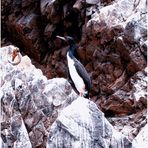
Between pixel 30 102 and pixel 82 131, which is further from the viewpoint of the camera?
pixel 30 102

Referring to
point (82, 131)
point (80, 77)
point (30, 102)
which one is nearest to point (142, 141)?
point (82, 131)

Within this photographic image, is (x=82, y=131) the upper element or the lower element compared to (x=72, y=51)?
lower

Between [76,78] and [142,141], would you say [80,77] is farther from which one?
[142,141]

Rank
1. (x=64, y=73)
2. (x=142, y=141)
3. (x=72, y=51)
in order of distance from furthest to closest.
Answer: (x=64, y=73) → (x=72, y=51) → (x=142, y=141)

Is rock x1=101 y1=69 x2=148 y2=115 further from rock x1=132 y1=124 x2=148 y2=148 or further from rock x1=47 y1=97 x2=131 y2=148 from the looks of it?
rock x1=47 y1=97 x2=131 y2=148

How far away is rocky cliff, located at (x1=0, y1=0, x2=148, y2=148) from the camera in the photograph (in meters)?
8.16

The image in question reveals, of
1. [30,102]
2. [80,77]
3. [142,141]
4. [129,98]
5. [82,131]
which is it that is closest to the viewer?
[82,131]

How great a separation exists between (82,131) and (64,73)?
9274 mm

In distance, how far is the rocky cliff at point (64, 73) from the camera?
8156 mm

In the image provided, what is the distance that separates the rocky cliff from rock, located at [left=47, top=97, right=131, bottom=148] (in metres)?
0.02

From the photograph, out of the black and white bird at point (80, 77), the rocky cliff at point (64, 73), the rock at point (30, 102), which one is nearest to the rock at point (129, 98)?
the rocky cliff at point (64, 73)

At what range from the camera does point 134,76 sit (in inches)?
518

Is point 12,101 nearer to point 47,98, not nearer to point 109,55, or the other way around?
point 47,98

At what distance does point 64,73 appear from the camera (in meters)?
17.2
